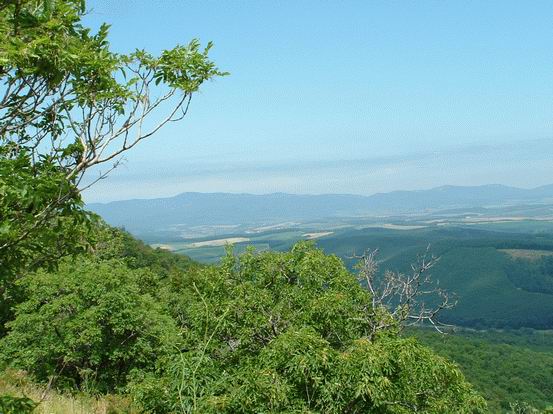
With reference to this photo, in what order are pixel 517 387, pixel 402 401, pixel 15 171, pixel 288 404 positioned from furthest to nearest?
pixel 517 387, pixel 402 401, pixel 288 404, pixel 15 171

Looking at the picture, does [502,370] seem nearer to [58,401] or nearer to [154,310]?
[154,310]

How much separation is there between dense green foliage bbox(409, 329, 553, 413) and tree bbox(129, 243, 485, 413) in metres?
65.2

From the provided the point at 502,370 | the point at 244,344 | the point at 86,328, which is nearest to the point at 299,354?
the point at 244,344

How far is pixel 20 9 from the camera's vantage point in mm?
5449

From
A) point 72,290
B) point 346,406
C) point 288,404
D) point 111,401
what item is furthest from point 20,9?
point 72,290

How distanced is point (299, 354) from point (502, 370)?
338 ft

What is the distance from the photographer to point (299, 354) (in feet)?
37.7

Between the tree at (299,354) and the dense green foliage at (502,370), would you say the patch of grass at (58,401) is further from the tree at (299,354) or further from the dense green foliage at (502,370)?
the dense green foliage at (502,370)

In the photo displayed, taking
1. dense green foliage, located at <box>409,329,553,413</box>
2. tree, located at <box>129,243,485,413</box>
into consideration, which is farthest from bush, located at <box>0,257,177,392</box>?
dense green foliage, located at <box>409,329,553,413</box>

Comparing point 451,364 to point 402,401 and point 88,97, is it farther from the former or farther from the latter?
point 88,97

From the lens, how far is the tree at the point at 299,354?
36.6ft

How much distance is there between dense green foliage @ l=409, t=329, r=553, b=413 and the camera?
85.0m

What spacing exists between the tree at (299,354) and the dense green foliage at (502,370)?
65214mm

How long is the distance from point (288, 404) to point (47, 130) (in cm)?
824
